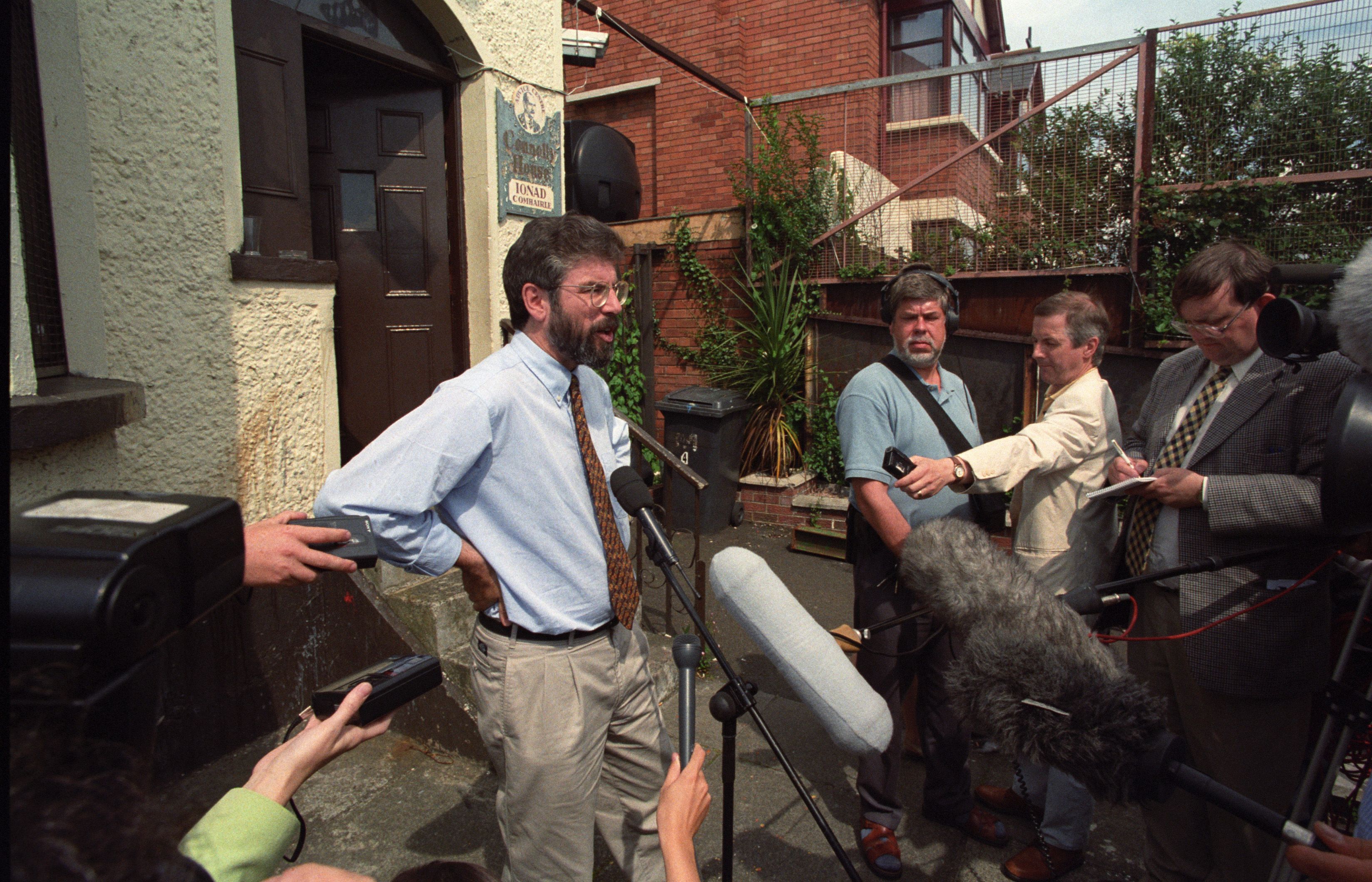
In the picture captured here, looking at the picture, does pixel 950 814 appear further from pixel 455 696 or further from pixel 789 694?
pixel 455 696

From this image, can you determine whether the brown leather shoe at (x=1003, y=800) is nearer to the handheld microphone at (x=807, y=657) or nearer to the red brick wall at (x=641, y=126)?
the handheld microphone at (x=807, y=657)

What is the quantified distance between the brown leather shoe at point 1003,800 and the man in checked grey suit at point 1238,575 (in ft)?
1.99

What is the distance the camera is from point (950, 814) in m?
2.76

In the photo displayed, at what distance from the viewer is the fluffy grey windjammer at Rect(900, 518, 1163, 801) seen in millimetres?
1349

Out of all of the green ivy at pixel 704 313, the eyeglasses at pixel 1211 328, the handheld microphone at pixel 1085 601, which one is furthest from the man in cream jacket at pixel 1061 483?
the green ivy at pixel 704 313

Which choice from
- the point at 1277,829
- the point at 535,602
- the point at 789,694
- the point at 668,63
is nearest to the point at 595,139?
the point at 668,63

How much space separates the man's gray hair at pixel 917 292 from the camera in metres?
2.62

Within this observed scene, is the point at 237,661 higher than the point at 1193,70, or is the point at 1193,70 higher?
the point at 1193,70

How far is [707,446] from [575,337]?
4.59 m

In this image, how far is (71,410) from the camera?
2086 millimetres

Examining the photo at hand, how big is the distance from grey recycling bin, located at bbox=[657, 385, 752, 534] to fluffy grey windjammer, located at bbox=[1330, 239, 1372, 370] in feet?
16.8

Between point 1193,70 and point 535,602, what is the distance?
6.50 meters

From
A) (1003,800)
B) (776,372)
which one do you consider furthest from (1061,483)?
(776,372)

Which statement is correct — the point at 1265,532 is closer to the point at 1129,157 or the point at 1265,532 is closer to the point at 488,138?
the point at 488,138
